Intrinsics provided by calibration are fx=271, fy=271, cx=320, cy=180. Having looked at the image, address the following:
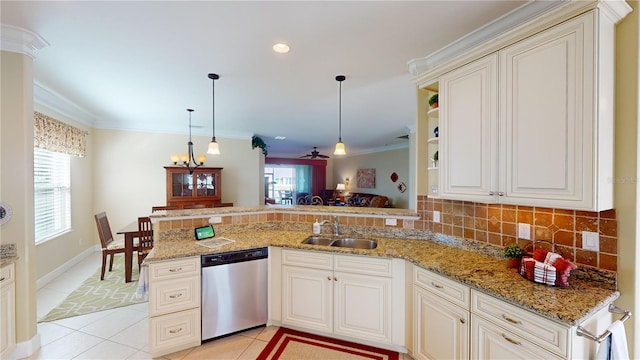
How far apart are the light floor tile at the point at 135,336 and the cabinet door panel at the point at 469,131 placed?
9.59ft

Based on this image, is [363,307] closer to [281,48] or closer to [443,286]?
[443,286]

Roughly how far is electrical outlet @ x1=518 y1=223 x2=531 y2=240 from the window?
5.38 metres

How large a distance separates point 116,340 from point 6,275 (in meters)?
1.00

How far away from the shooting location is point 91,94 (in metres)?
3.61

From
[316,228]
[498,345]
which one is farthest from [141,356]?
[498,345]

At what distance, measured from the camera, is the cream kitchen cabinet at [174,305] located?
2193 mm

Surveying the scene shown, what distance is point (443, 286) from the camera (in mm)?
1850

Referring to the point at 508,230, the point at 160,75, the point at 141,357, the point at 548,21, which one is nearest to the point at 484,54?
the point at 548,21

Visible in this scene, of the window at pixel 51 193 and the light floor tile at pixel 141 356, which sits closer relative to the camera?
the light floor tile at pixel 141 356

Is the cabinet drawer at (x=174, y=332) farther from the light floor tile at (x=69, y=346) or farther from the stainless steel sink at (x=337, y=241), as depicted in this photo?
the stainless steel sink at (x=337, y=241)

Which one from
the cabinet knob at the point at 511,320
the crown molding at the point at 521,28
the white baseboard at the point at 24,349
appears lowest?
the white baseboard at the point at 24,349

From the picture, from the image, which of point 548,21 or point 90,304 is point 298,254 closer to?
point 548,21

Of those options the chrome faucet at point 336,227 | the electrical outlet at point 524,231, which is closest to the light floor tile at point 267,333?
the chrome faucet at point 336,227

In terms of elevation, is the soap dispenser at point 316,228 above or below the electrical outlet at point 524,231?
below
